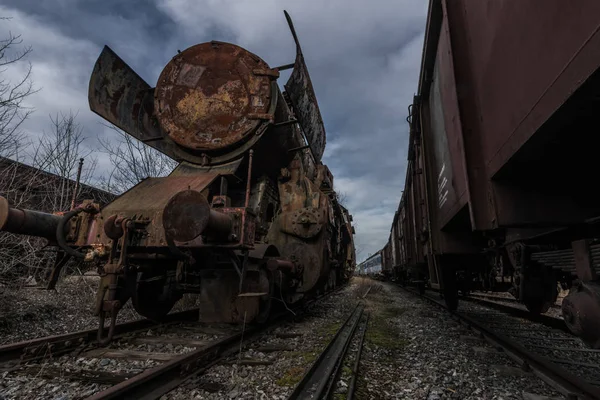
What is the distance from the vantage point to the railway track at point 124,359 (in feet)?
7.89

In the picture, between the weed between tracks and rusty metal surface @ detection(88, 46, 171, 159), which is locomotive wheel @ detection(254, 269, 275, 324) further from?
rusty metal surface @ detection(88, 46, 171, 159)

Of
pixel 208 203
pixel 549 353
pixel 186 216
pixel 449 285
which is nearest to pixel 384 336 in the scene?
pixel 449 285

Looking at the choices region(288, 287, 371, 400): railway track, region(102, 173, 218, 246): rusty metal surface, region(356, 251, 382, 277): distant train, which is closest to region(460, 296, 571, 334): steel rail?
region(288, 287, 371, 400): railway track

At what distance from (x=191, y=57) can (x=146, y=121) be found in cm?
127

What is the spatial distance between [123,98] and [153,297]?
117 inches

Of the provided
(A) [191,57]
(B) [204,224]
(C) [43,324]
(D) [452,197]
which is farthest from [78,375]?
(A) [191,57]

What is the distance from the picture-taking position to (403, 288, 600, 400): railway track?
247 cm

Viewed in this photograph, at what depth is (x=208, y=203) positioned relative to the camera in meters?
2.94

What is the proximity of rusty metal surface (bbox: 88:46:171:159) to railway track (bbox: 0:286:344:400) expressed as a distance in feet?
8.42

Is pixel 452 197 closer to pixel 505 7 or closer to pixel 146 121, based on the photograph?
pixel 505 7

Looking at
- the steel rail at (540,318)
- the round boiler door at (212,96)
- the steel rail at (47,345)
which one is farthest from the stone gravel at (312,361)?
the round boiler door at (212,96)

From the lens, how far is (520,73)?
1.78 metres

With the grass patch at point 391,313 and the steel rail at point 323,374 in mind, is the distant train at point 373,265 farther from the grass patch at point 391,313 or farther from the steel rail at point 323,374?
the steel rail at point 323,374

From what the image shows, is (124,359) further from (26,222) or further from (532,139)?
(532,139)
